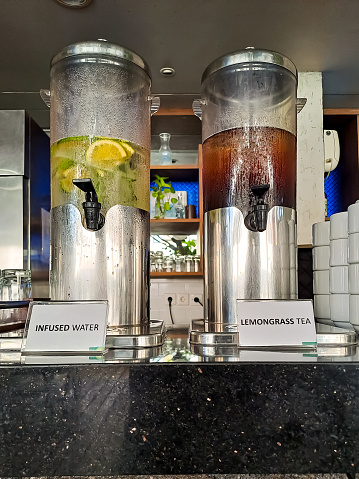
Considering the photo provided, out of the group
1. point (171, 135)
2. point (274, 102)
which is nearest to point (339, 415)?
point (274, 102)

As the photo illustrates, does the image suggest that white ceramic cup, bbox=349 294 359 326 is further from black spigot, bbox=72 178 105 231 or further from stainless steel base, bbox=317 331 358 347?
black spigot, bbox=72 178 105 231

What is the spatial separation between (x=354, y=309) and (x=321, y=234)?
29 cm

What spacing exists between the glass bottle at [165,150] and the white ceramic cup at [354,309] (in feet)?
8.48

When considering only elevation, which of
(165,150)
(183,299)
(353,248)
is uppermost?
(165,150)

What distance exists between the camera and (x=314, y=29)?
7.62 ft

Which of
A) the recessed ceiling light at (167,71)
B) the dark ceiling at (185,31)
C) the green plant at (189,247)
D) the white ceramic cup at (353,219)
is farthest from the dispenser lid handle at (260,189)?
the green plant at (189,247)

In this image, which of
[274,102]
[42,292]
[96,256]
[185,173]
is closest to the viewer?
[96,256]

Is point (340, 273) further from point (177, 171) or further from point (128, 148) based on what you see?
point (177, 171)

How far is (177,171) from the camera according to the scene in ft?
10.3

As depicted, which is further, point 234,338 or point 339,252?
point 339,252

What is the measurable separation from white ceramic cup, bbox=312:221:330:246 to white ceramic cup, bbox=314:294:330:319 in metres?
0.12

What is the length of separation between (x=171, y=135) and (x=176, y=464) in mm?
3086

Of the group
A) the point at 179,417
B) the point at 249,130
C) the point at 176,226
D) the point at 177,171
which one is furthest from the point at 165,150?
the point at 179,417

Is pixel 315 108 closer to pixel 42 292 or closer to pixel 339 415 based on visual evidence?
pixel 42 292
